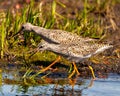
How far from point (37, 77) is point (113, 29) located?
408 centimetres

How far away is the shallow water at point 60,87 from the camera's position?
27.8 feet

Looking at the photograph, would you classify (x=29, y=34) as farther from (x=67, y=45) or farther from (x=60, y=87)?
(x=60, y=87)

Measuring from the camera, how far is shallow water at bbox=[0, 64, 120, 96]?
847cm

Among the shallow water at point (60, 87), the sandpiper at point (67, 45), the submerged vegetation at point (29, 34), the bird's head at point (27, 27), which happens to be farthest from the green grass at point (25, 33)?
the shallow water at point (60, 87)

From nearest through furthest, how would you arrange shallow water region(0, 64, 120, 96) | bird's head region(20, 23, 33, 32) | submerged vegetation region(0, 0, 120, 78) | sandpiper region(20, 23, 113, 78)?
shallow water region(0, 64, 120, 96) → sandpiper region(20, 23, 113, 78) → bird's head region(20, 23, 33, 32) → submerged vegetation region(0, 0, 120, 78)

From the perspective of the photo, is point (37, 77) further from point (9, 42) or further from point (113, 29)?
point (113, 29)

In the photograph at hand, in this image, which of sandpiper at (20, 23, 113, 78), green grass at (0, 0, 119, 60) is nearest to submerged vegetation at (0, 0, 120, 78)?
green grass at (0, 0, 119, 60)

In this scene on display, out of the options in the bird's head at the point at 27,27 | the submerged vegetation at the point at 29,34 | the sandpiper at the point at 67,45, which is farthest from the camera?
the submerged vegetation at the point at 29,34

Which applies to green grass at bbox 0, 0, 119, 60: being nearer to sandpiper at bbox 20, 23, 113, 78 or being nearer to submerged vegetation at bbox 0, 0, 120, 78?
submerged vegetation at bbox 0, 0, 120, 78

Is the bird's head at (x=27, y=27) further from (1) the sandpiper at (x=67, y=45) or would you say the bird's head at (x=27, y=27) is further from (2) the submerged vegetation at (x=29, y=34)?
(2) the submerged vegetation at (x=29, y=34)

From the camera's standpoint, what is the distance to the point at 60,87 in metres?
8.89

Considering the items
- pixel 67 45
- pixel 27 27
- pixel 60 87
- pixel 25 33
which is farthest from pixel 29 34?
pixel 60 87

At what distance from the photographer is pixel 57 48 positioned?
9719 mm

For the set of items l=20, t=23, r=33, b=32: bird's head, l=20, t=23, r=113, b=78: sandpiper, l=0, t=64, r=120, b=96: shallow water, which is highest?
l=20, t=23, r=33, b=32: bird's head
